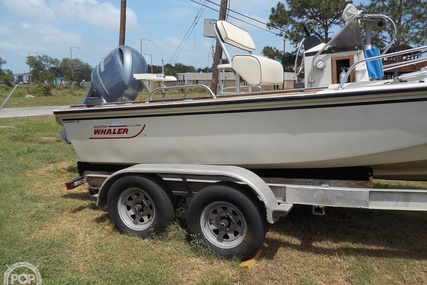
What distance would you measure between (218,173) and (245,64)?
4.29 feet

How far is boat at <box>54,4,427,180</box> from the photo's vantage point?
335 cm

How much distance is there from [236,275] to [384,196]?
1.43 meters

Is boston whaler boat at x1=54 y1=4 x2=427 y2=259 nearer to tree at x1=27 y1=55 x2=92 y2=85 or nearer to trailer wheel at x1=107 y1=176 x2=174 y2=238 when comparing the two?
trailer wheel at x1=107 y1=176 x2=174 y2=238

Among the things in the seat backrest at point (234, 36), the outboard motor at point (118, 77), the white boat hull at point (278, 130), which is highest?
the seat backrest at point (234, 36)

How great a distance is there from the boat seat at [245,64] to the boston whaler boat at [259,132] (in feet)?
0.04

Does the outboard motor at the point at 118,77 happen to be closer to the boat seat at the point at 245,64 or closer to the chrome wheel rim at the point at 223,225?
the boat seat at the point at 245,64

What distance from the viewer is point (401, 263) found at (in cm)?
369

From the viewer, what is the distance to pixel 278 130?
3670 mm

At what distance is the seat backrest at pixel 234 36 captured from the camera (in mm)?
4734

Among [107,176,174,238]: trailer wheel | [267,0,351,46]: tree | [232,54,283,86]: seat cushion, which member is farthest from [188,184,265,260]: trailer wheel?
[267,0,351,46]: tree

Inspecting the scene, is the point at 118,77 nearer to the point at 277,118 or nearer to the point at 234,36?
the point at 234,36

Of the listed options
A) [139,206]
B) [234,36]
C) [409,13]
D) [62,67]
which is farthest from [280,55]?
[62,67]

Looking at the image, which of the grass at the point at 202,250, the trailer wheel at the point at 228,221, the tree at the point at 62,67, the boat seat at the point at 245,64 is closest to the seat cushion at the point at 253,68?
the boat seat at the point at 245,64

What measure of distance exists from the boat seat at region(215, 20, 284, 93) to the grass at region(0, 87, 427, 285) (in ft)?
5.22
